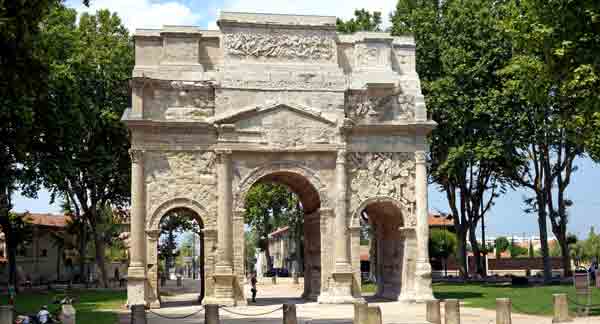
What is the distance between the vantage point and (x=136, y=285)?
1154 inches

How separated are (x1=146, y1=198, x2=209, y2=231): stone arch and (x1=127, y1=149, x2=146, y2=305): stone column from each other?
1.05 feet

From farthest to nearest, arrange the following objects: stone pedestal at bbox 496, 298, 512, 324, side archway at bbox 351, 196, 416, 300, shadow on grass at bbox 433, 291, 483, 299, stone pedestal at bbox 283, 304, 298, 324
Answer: shadow on grass at bbox 433, 291, 483, 299 < side archway at bbox 351, 196, 416, 300 < stone pedestal at bbox 496, 298, 512, 324 < stone pedestal at bbox 283, 304, 298, 324

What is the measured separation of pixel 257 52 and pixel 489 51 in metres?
13.8

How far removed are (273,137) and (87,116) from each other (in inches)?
576

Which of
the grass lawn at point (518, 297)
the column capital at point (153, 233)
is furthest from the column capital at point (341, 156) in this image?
the column capital at point (153, 233)

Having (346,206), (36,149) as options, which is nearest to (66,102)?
A: (36,149)

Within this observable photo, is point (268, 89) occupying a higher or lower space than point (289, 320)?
higher

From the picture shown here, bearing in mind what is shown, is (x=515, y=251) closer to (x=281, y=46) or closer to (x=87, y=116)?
(x=87, y=116)

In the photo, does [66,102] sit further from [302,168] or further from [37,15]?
[37,15]

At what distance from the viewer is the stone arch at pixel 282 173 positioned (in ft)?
101

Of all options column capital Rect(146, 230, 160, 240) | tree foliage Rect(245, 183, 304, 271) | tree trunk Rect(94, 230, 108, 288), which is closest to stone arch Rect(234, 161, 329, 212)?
column capital Rect(146, 230, 160, 240)

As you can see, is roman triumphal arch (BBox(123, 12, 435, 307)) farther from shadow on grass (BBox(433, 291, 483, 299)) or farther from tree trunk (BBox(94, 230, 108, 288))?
tree trunk (BBox(94, 230, 108, 288))

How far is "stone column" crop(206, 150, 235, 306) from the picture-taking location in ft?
97.8

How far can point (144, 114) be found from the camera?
3036 cm
